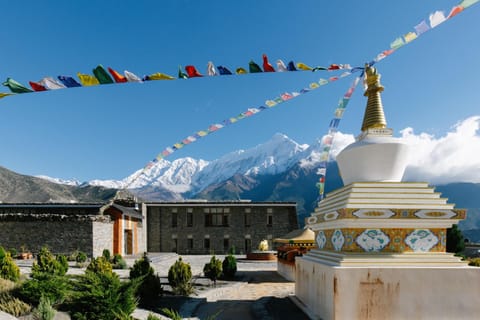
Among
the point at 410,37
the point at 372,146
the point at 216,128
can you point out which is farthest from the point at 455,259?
the point at 216,128

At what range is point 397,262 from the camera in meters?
7.84

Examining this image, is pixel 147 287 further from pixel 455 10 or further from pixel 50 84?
pixel 455 10

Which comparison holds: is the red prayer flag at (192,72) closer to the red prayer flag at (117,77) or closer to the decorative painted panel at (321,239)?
the red prayer flag at (117,77)

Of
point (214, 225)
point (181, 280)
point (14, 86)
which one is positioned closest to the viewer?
point (14, 86)

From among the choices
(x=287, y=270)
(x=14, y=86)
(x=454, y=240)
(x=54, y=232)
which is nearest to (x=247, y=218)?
(x=54, y=232)

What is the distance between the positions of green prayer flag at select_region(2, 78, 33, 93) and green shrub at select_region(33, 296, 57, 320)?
4.50 meters

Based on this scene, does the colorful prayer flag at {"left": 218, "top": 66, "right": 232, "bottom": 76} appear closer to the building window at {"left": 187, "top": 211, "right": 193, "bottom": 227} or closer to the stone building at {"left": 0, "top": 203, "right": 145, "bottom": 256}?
the stone building at {"left": 0, "top": 203, "right": 145, "bottom": 256}

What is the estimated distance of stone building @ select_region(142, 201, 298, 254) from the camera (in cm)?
3828

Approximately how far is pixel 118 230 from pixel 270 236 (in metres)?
16.1

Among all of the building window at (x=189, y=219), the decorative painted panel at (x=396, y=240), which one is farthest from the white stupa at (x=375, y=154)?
the building window at (x=189, y=219)

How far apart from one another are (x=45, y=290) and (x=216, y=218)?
31.0 meters

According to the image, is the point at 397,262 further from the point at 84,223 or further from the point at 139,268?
the point at 84,223

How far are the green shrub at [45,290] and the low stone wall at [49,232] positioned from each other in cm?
1868

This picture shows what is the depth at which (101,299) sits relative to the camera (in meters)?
7.56
